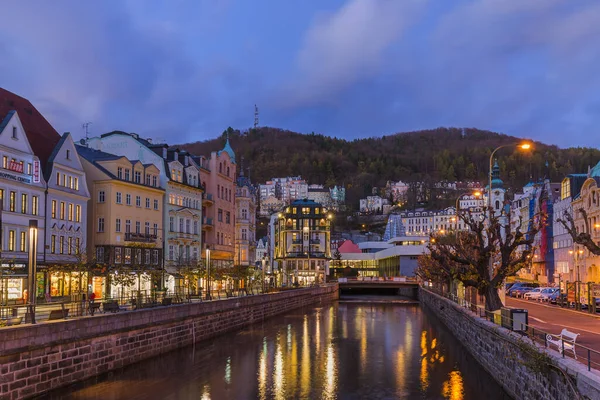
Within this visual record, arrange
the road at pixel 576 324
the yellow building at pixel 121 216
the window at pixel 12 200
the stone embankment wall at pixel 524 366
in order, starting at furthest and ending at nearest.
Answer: the yellow building at pixel 121 216
the window at pixel 12 200
the road at pixel 576 324
the stone embankment wall at pixel 524 366

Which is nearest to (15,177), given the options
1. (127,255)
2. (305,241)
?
(127,255)

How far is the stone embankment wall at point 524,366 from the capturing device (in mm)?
15875

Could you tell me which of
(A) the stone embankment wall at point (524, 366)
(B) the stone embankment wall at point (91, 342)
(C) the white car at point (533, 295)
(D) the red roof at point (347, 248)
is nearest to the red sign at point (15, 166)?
(B) the stone embankment wall at point (91, 342)

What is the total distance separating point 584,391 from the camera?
15148 mm

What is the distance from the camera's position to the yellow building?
61.2 m

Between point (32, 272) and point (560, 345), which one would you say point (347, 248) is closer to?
point (32, 272)

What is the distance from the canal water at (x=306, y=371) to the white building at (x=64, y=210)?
53.8ft

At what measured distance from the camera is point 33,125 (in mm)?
58812

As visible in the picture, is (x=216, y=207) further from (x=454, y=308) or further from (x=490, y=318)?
(x=490, y=318)

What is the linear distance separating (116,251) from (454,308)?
3296 cm

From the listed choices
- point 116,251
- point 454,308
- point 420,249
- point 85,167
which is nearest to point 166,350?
point 454,308

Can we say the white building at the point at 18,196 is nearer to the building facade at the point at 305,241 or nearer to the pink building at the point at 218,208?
the pink building at the point at 218,208

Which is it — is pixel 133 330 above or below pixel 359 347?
above

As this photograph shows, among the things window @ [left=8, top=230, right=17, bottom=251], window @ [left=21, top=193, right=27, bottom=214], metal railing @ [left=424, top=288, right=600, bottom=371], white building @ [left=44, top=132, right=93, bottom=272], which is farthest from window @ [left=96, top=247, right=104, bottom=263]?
metal railing @ [left=424, top=288, right=600, bottom=371]
